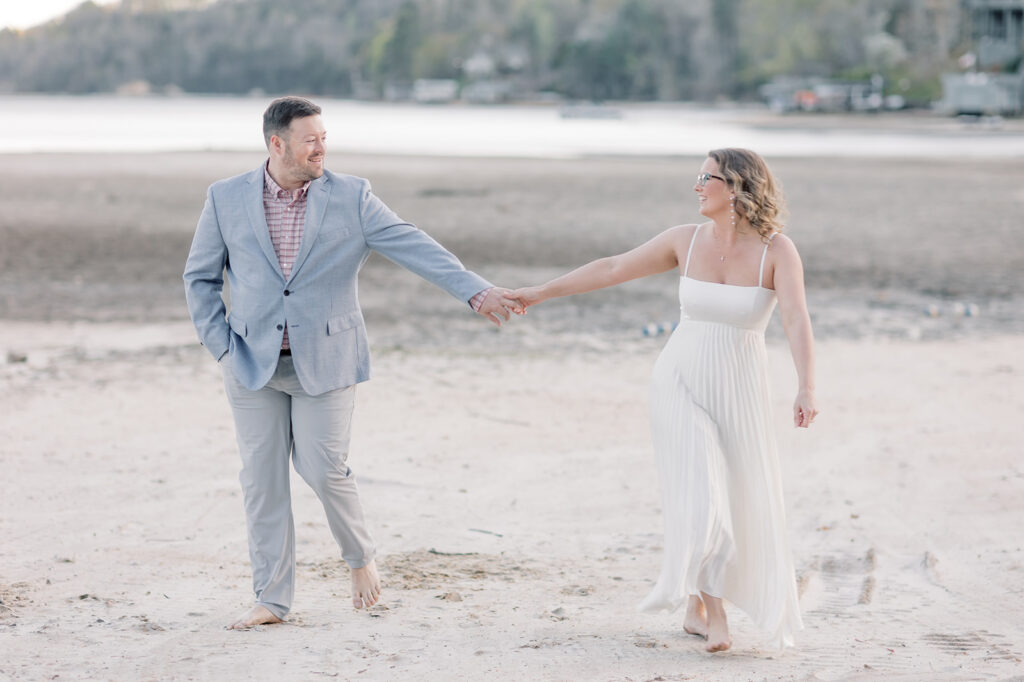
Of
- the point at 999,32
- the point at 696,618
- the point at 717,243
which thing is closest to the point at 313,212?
the point at 717,243

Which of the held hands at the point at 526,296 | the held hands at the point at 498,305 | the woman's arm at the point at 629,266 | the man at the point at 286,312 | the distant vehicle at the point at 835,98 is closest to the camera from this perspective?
the man at the point at 286,312

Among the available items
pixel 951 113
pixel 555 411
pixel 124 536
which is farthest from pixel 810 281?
pixel 951 113

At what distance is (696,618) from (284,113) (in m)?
2.61

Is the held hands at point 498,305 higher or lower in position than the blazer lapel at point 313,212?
lower

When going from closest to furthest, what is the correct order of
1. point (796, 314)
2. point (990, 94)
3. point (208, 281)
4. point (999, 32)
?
point (796, 314) < point (208, 281) < point (990, 94) < point (999, 32)

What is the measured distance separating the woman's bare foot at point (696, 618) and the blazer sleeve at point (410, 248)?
1.57 meters

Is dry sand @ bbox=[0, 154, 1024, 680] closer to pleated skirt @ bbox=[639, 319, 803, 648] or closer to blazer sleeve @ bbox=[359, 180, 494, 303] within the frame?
pleated skirt @ bbox=[639, 319, 803, 648]

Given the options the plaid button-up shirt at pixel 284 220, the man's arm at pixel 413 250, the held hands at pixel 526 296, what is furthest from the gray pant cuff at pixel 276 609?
the held hands at pixel 526 296

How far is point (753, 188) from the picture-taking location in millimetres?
4711

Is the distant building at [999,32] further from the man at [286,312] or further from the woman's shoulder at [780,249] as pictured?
the man at [286,312]

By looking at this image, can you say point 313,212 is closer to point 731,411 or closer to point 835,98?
point 731,411

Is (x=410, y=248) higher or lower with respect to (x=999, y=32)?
lower

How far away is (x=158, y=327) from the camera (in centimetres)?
1304

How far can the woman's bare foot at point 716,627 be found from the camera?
15.9 feet
